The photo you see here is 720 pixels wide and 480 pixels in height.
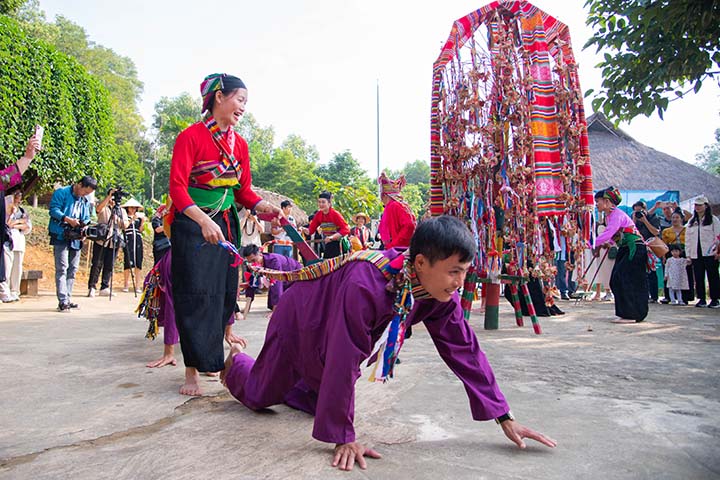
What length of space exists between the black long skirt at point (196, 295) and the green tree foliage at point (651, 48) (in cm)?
469

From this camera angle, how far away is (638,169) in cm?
2014

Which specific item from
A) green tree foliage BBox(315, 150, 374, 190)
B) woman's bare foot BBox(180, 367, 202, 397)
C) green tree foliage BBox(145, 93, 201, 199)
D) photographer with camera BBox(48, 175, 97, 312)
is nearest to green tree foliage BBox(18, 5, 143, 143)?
green tree foliage BBox(145, 93, 201, 199)

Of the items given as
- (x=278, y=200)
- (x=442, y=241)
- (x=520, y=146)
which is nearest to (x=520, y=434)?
(x=442, y=241)

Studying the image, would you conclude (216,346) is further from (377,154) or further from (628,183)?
(377,154)

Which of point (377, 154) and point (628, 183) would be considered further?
point (377, 154)

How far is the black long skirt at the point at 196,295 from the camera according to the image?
3045mm

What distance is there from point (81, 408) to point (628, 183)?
65.7 ft

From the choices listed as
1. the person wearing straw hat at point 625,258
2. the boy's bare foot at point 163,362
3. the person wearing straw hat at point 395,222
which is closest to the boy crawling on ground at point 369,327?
the boy's bare foot at point 163,362

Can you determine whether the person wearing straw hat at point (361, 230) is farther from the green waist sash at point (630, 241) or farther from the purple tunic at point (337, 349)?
the purple tunic at point (337, 349)

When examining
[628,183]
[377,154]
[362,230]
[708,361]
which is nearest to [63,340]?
[708,361]

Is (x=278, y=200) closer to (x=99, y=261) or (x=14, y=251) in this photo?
(x=99, y=261)

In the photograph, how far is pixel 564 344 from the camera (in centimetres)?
484

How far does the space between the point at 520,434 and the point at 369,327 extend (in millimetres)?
747

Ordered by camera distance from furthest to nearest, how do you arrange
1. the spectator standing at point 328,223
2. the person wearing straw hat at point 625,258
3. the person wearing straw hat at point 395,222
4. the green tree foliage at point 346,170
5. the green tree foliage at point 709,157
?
1. the green tree foliage at point 709,157
2. the green tree foliage at point 346,170
3. the spectator standing at point 328,223
4. the person wearing straw hat at point 625,258
5. the person wearing straw hat at point 395,222
